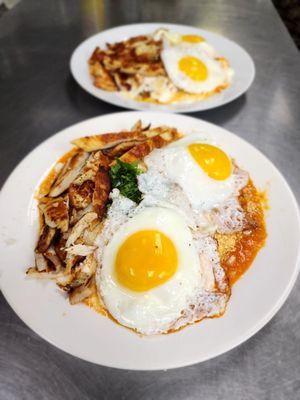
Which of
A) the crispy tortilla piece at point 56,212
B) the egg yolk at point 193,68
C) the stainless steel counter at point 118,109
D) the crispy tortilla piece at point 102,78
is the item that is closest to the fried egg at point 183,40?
the egg yolk at point 193,68

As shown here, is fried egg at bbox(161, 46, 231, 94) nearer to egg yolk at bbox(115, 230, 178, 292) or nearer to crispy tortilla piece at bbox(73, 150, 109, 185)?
crispy tortilla piece at bbox(73, 150, 109, 185)

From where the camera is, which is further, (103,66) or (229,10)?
(229,10)

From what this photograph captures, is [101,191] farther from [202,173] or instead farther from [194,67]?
[194,67]

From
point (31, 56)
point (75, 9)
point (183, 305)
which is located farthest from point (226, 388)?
point (75, 9)

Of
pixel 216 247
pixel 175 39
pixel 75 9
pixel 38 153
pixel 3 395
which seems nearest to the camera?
pixel 3 395

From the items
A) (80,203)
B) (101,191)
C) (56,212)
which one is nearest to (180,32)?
(101,191)

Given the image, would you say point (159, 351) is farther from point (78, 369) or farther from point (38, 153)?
point (38, 153)

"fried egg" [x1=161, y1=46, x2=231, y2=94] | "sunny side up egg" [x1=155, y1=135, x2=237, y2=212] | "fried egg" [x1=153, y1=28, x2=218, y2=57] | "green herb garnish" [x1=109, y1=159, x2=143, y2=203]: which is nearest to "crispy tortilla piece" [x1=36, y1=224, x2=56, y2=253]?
"green herb garnish" [x1=109, y1=159, x2=143, y2=203]

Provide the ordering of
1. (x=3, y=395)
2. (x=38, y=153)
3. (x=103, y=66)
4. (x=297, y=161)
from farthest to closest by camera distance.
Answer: (x=103, y=66) → (x=297, y=161) → (x=38, y=153) → (x=3, y=395)

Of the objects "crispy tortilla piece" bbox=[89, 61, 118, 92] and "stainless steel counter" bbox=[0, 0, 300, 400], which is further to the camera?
"crispy tortilla piece" bbox=[89, 61, 118, 92]
